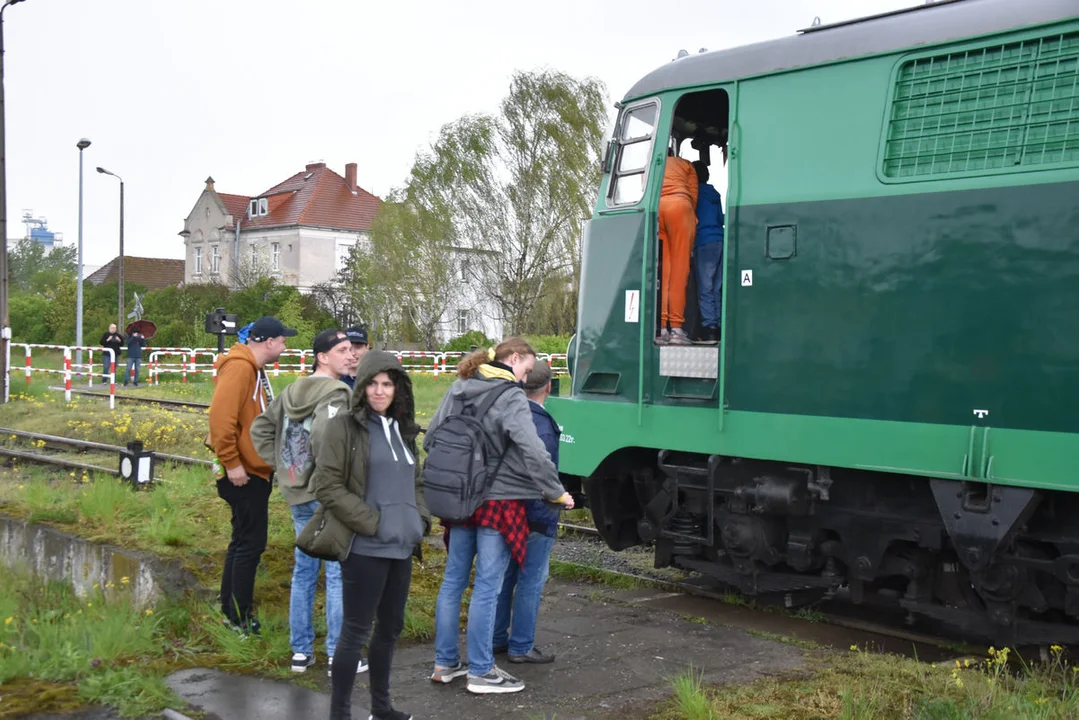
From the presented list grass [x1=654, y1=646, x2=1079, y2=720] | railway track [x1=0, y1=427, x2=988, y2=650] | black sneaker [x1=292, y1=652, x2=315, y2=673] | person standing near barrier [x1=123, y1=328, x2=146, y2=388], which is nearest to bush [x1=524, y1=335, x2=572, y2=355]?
person standing near barrier [x1=123, y1=328, x2=146, y2=388]

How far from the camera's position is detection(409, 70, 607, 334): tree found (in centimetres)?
3919

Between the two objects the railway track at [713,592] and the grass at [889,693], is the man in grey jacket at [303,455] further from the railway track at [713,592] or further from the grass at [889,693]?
the railway track at [713,592]

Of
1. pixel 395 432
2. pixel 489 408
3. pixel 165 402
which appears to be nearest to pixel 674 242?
pixel 489 408

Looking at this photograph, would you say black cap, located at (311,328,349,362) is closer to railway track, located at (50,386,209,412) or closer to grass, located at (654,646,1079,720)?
grass, located at (654,646,1079,720)

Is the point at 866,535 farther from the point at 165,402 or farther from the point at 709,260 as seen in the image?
the point at 165,402

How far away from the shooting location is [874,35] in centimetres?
662

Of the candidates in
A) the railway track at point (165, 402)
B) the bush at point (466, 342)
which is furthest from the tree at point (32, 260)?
the railway track at point (165, 402)

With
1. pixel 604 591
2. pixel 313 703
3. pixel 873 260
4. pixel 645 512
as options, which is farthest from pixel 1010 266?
pixel 313 703

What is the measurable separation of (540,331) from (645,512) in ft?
105

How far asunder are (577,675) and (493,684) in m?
0.54

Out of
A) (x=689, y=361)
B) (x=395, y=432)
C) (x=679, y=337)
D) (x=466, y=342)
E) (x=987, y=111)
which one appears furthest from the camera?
(x=466, y=342)

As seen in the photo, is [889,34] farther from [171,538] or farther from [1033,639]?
[171,538]

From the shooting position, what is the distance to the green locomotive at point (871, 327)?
5.93 metres

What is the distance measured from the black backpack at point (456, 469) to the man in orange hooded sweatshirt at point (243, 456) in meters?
1.25
